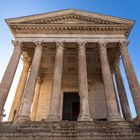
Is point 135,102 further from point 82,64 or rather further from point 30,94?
point 30,94

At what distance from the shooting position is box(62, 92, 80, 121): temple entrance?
75.7 feet

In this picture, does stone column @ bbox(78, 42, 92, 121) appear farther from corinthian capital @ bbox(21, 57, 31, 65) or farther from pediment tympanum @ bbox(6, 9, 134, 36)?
corinthian capital @ bbox(21, 57, 31, 65)

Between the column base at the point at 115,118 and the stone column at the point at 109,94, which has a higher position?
the stone column at the point at 109,94

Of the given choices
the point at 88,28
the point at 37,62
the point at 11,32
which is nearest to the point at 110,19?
the point at 88,28

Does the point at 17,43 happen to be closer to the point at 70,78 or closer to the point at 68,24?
the point at 68,24

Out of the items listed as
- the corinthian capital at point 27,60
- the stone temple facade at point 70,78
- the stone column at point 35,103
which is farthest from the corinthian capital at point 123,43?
the stone column at point 35,103

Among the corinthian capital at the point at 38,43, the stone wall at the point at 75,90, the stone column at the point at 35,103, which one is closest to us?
the corinthian capital at the point at 38,43

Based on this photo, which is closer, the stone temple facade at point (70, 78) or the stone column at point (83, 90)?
the stone temple facade at point (70, 78)

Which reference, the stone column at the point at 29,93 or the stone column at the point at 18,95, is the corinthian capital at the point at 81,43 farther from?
the stone column at the point at 18,95

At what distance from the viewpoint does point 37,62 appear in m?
18.3

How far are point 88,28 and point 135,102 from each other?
9.62m

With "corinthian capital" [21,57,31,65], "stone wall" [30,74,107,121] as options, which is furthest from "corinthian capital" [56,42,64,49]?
"stone wall" [30,74,107,121]

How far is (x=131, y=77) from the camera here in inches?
660

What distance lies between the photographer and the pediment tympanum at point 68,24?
2006cm
